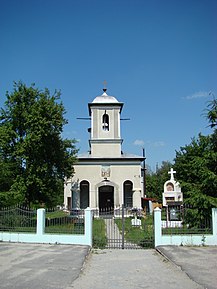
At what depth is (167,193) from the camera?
88.5 feet

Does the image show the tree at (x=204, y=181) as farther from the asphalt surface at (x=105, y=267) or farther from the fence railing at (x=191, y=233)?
the asphalt surface at (x=105, y=267)

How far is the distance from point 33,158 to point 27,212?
868cm

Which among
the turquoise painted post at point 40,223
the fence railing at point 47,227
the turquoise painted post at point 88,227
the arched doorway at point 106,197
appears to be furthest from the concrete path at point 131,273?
the arched doorway at point 106,197

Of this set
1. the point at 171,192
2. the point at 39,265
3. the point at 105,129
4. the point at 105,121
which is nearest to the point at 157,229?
the point at 39,265

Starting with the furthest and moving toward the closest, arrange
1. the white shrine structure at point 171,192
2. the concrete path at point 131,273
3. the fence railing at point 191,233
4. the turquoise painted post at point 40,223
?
1. the white shrine structure at point 171,192
2. the turquoise painted post at point 40,223
3. the fence railing at point 191,233
4. the concrete path at point 131,273

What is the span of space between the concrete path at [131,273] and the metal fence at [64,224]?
76.5 inches

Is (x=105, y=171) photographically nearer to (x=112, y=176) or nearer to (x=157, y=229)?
(x=112, y=176)

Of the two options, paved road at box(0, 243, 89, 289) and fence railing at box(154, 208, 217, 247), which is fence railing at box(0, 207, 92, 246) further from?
fence railing at box(154, 208, 217, 247)

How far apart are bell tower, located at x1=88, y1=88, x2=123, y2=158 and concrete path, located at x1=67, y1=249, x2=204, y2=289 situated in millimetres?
20121

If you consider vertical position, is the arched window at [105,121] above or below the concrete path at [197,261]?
above

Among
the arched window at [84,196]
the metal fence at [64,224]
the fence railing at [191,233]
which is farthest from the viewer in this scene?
the arched window at [84,196]

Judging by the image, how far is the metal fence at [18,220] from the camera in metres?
14.1

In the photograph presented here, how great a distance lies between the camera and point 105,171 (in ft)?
100

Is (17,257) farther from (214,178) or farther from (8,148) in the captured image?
(8,148)
